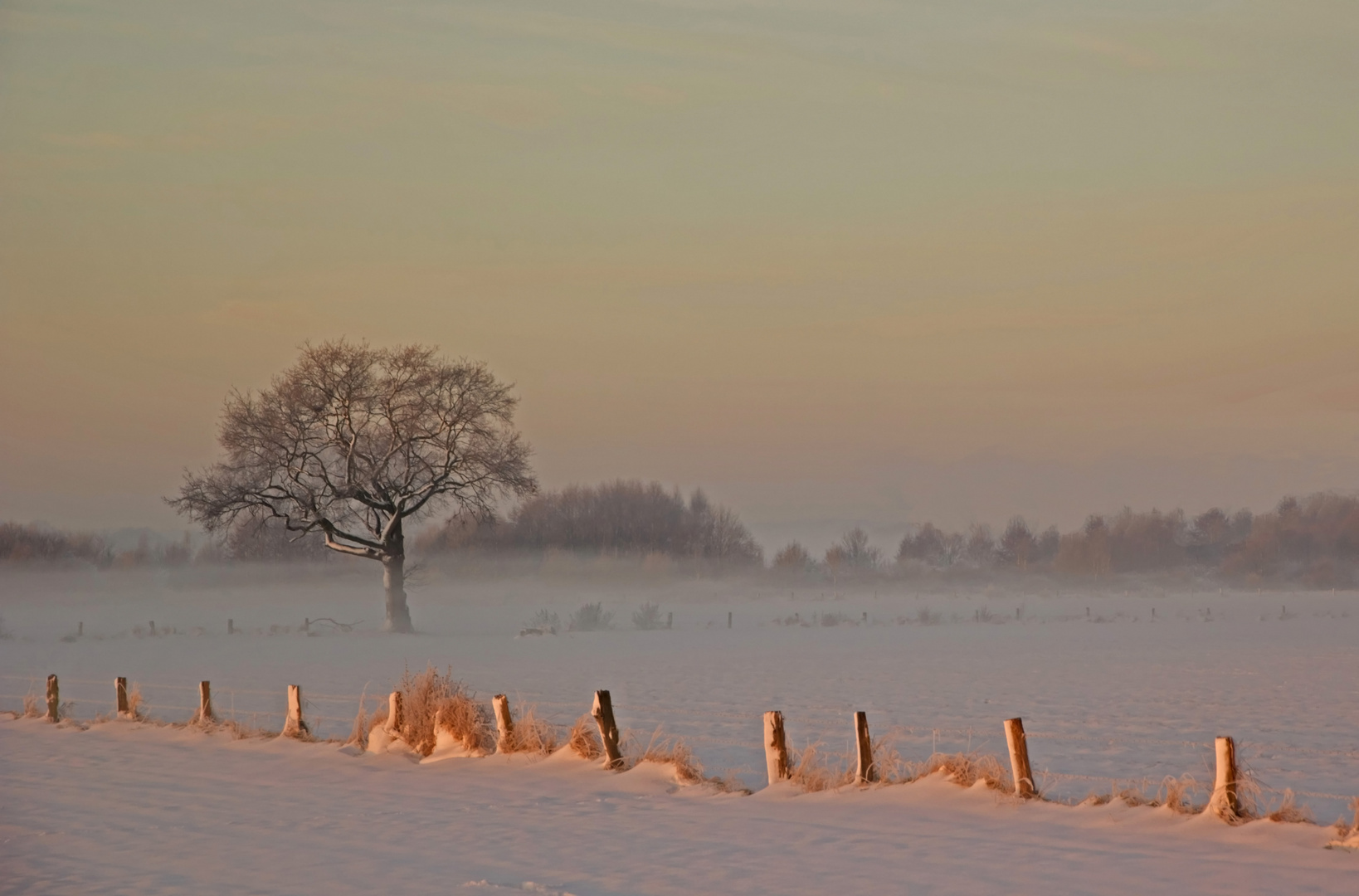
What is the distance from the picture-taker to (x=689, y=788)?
1452cm

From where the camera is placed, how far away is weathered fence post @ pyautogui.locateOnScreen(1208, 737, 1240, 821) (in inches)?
451

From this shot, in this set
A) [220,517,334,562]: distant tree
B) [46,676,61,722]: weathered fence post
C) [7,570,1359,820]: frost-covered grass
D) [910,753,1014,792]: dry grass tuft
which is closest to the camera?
[910,753,1014,792]: dry grass tuft

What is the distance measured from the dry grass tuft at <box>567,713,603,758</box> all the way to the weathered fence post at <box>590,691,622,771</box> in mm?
462

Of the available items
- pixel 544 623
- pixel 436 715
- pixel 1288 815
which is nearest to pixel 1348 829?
pixel 1288 815

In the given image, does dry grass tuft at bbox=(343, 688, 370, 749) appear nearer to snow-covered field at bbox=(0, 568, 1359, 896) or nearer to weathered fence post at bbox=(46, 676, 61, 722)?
snow-covered field at bbox=(0, 568, 1359, 896)

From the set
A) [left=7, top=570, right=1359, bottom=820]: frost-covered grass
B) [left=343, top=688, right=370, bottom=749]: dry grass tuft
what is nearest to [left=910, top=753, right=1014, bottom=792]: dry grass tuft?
[left=7, top=570, right=1359, bottom=820]: frost-covered grass

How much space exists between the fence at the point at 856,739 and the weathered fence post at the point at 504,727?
25.7 inches

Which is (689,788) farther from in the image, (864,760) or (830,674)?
(830,674)

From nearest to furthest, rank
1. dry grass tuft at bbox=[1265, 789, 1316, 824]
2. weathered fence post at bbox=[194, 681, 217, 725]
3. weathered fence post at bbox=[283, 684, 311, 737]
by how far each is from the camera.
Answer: dry grass tuft at bbox=[1265, 789, 1316, 824] → weathered fence post at bbox=[283, 684, 311, 737] → weathered fence post at bbox=[194, 681, 217, 725]

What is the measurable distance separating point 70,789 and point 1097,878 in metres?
11.0

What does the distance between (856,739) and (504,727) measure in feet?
14.7

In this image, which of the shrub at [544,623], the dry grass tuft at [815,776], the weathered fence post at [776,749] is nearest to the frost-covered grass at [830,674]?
the dry grass tuft at [815,776]

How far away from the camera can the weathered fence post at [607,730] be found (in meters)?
15.6

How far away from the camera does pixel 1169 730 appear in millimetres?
20688
